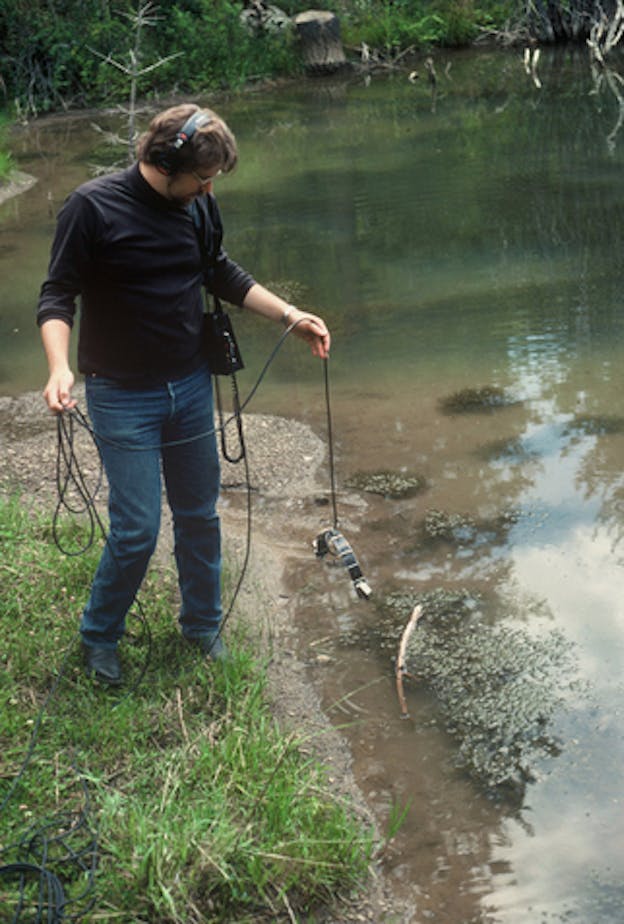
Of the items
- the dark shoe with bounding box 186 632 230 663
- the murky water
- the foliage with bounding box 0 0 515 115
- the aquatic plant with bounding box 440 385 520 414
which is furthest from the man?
the foliage with bounding box 0 0 515 115

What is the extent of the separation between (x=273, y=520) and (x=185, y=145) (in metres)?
2.63

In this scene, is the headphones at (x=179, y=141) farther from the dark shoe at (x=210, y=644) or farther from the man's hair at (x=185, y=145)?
the dark shoe at (x=210, y=644)

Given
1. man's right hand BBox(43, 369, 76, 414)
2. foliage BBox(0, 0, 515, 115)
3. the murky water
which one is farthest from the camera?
foliage BBox(0, 0, 515, 115)

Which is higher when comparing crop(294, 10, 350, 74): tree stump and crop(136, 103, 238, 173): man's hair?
crop(136, 103, 238, 173): man's hair

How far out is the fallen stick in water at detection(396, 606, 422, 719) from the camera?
4.14 metres

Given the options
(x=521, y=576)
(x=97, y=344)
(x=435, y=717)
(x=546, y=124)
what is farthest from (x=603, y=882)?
(x=546, y=124)

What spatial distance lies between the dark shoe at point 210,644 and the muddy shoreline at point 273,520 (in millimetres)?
244

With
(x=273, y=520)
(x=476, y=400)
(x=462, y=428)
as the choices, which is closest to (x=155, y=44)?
(x=476, y=400)

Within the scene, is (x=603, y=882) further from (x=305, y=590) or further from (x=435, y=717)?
(x=305, y=590)

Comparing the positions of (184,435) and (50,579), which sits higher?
(184,435)

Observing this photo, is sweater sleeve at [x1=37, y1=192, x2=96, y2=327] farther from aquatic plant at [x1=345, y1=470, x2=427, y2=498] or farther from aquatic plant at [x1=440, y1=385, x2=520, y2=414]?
aquatic plant at [x1=440, y1=385, x2=520, y2=414]

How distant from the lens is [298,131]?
1705 cm

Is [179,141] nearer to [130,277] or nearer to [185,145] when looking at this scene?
[185,145]

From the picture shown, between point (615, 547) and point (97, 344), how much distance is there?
2690 mm
